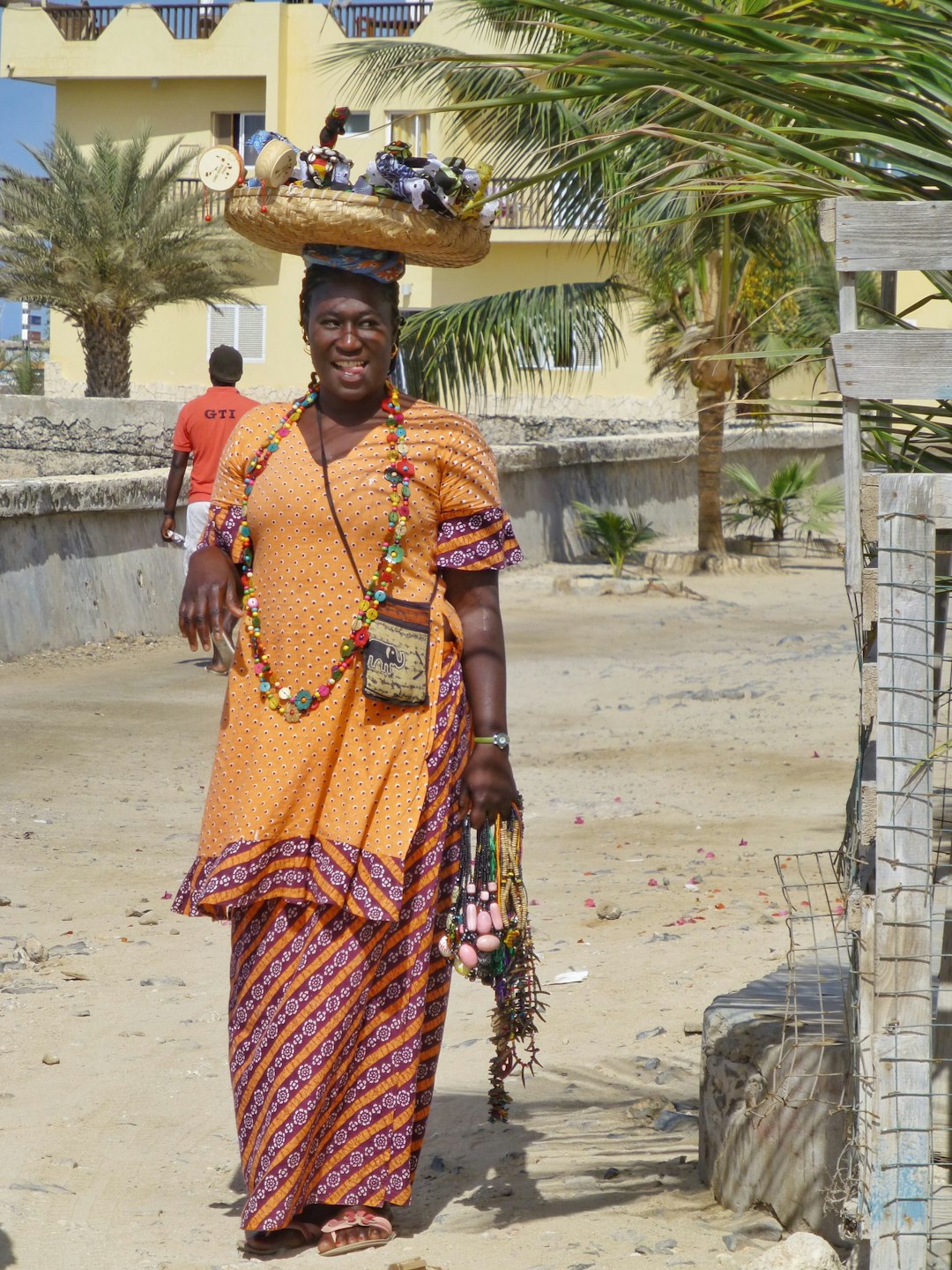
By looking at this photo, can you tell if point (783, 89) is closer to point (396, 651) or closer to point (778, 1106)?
point (396, 651)

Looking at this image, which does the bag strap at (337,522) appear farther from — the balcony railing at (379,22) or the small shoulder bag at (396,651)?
the balcony railing at (379,22)

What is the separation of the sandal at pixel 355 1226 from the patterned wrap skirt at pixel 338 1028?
3cm

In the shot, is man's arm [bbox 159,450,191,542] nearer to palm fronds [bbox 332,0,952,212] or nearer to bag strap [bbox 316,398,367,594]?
bag strap [bbox 316,398,367,594]

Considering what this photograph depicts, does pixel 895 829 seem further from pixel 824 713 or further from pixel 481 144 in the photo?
pixel 481 144

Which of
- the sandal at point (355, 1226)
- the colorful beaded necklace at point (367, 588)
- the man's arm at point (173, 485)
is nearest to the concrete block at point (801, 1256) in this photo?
the sandal at point (355, 1226)

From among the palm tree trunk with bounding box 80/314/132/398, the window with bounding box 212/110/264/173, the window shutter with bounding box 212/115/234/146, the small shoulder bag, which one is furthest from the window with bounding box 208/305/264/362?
the small shoulder bag

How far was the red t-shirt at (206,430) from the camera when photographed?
29.0 ft

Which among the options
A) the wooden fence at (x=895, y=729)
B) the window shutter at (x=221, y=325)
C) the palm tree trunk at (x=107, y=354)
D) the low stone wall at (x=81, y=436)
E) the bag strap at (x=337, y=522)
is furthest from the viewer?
the window shutter at (x=221, y=325)

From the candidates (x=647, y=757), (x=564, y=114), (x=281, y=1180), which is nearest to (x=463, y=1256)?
(x=281, y=1180)

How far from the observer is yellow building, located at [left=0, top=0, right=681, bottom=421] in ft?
109

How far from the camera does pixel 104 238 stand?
2580cm

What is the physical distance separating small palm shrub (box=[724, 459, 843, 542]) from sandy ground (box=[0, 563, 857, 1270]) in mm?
8242

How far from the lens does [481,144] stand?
50.2 ft

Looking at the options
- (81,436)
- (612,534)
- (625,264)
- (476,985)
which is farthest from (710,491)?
(476,985)
